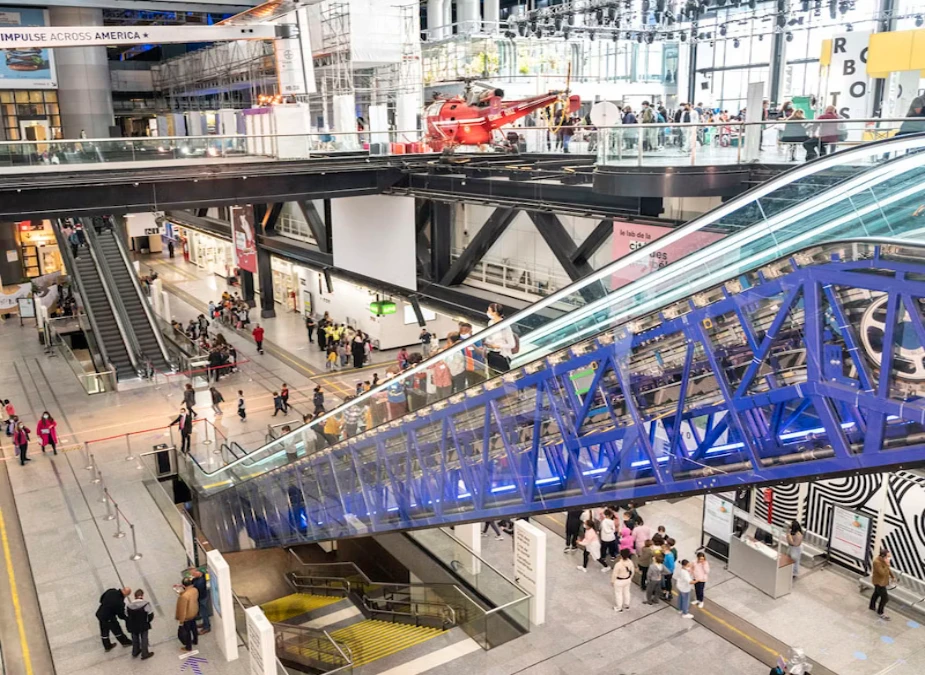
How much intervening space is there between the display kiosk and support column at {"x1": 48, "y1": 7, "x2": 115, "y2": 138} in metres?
44.2

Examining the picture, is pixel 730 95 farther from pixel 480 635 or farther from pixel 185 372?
pixel 480 635

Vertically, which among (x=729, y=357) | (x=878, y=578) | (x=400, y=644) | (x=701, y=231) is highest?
(x=701, y=231)

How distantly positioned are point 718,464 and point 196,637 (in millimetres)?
9259

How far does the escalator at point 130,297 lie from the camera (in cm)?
2678

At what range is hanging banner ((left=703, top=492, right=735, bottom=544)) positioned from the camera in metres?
14.4

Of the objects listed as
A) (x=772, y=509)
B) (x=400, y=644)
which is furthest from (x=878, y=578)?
(x=400, y=644)

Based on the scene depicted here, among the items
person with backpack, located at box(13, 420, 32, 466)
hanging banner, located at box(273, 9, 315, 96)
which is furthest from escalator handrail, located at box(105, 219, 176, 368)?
hanging banner, located at box(273, 9, 315, 96)

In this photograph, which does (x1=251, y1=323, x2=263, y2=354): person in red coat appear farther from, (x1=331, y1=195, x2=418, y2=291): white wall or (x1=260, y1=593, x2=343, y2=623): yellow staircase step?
(x1=260, y1=593, x2=343, y2=623): yellow staircase step

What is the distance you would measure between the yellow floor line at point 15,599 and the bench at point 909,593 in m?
13.1

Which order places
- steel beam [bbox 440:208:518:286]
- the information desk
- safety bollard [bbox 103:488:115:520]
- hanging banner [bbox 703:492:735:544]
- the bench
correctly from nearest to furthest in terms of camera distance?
the bench < the information desk < hanging banner [bbox 703:492:735:544] < safety bollard [bbox 103:488:115:520] < steel beam [bbox 440:208:518:286]

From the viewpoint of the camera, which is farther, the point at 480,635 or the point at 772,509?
the point at 772,509

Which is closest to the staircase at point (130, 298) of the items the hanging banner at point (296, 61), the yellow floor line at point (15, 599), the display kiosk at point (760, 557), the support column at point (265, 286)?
the support column at point (265, 286)

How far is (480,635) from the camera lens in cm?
1220

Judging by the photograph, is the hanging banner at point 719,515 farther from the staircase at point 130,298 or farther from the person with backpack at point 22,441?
the staircase at point 130,298
